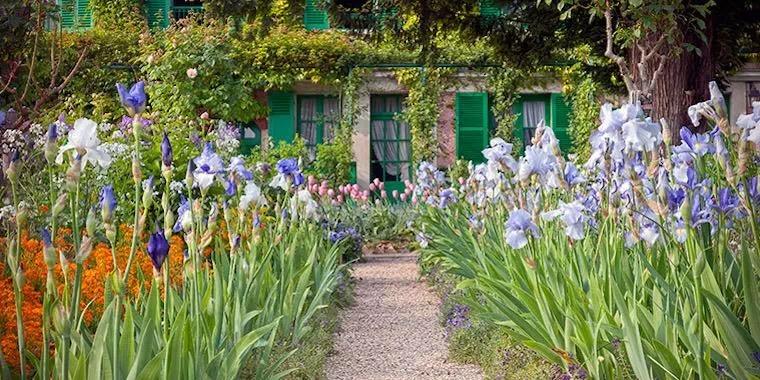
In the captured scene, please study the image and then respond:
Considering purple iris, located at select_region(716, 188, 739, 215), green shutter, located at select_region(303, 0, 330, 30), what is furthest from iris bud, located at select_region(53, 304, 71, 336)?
green shutter, located at select_region(303, 0, 330, 30)

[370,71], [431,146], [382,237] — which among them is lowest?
[382,237]

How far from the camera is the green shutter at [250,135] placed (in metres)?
14.4

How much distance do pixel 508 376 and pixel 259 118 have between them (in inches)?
424

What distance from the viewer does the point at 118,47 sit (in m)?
13.9

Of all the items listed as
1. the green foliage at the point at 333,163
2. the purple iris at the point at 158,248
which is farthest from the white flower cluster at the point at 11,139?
the green foliage at the point at 333,163

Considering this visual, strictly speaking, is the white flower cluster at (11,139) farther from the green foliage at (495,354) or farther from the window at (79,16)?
the window at (79,16)

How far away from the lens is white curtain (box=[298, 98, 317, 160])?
14555 millimetres

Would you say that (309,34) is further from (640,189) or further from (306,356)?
(640,189)

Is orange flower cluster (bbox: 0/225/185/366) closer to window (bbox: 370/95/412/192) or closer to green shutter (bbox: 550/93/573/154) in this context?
window (bbox: 370/95/412/192)

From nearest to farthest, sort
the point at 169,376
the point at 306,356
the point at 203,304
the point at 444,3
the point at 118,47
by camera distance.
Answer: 1. the point at 169,376
2. the point at 203,304
3. the point at 306,356
4. the point at 444,3
5. the point at 118,47

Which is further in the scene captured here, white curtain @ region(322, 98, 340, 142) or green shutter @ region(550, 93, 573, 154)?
green shutter @ region(550, 93, 573, 154)

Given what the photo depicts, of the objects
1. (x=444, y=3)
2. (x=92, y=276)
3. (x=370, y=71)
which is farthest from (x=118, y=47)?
(x=92, y=276)

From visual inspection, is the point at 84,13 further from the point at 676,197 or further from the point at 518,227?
the point at 676,197

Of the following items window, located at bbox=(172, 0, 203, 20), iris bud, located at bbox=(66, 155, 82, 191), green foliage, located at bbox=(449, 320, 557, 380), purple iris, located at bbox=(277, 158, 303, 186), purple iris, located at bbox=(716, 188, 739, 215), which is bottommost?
green foliage, located at bbox=(449, 320, 557, 380)
